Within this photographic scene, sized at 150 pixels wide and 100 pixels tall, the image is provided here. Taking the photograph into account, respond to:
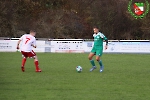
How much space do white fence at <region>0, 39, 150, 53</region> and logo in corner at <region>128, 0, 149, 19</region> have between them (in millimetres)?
15570

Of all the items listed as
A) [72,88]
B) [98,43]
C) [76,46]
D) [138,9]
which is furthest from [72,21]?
[72,88]

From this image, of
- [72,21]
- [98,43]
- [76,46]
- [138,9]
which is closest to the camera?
[98,43]

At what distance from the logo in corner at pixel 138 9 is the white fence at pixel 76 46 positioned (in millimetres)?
15570

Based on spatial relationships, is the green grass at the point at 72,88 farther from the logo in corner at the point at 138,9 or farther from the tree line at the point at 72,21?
the tree line at the point at 72,21

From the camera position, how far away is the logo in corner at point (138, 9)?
50.7m

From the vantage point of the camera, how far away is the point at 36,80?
13.7 meters

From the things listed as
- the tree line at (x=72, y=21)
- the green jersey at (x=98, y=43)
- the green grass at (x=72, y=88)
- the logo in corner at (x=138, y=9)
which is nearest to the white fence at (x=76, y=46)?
the logo in corner at (x=138, y=9)

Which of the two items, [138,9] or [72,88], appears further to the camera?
[138,9]

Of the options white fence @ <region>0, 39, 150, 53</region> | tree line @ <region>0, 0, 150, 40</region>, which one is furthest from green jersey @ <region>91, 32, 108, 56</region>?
tree line @ <region>0, 0, 150, 40</region>

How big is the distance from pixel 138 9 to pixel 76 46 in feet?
57.5

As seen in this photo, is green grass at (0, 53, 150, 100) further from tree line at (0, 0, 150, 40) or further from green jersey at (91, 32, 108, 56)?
tree line at (0, 0, 150, 40)

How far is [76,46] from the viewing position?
35688 millimetres

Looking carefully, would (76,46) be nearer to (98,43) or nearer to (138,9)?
(138,9)

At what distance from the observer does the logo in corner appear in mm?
50719
